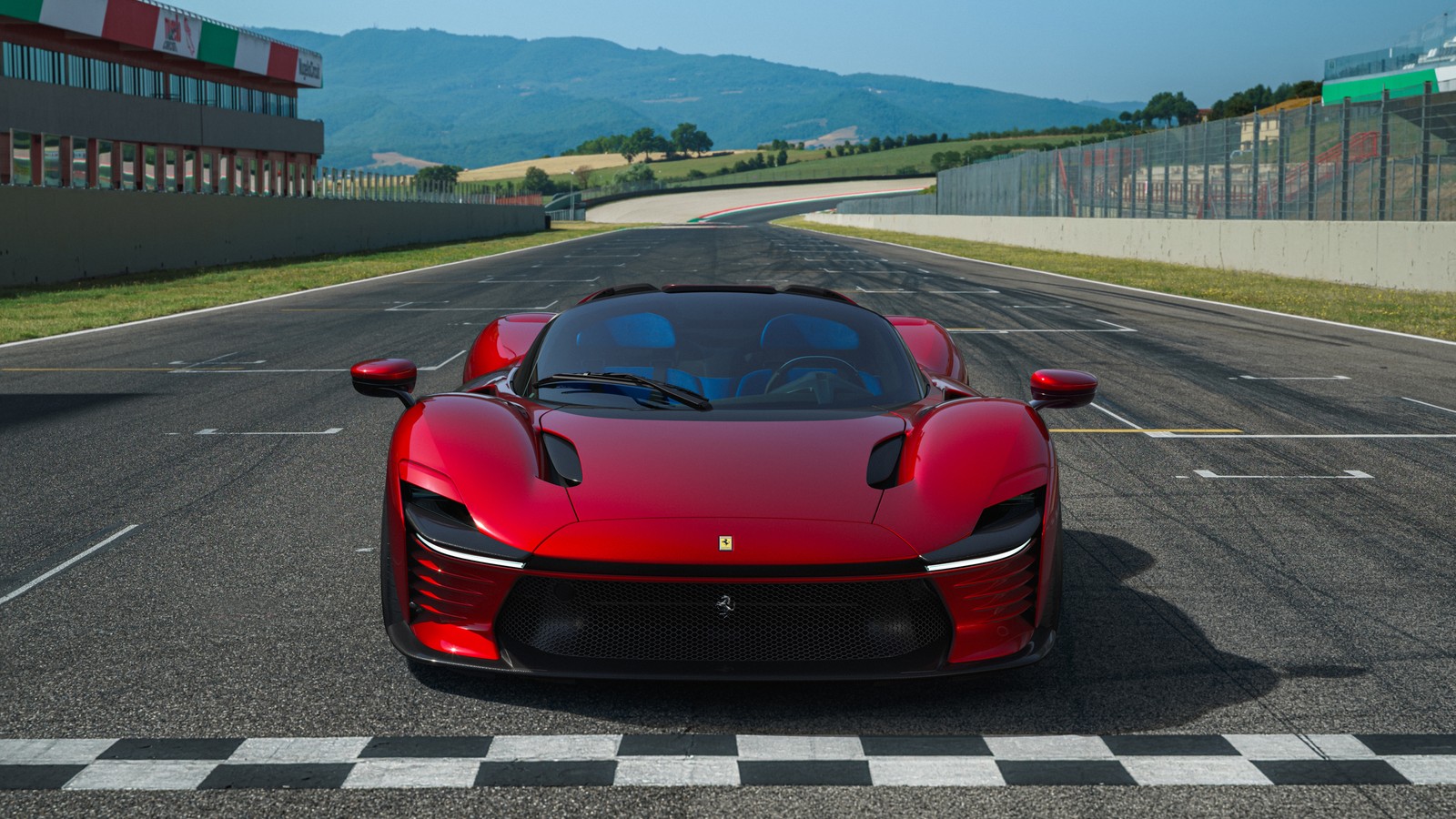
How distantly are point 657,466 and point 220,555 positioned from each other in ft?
9.00

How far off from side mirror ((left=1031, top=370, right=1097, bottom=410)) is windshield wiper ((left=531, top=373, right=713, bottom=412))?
1259 mm

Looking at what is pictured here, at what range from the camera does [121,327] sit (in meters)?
17.7

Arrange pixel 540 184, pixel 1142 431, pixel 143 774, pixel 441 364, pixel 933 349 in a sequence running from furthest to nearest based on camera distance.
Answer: pixel 540 184 → pixel 441 364 → pixel 1142 431 → pixel 933 349 → pixel 143 774

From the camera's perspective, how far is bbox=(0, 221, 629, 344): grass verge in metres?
18.3

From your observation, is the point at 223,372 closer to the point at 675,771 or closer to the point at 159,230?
the point at 675,771

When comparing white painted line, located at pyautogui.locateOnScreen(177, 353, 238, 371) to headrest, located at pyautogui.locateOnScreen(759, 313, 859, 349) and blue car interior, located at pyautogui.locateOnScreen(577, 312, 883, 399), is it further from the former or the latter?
headrest, located at pyautogui.locateOnScreen(759, 313, 859, 349)

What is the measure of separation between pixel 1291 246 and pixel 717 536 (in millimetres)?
25514

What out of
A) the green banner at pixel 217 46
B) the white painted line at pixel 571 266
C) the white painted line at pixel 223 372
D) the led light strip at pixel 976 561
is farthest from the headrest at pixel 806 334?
the green banner at pixel 217 46

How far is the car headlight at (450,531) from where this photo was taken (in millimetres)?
3914

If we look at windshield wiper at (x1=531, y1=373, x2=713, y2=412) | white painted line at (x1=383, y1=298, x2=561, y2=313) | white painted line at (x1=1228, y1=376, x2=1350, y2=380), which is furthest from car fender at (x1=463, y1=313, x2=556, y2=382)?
white painted line at (x1=383, y1=298, x2=561, y2=313)

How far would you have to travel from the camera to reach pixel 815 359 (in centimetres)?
520

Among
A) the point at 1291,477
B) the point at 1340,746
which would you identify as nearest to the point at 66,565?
the point at 1340,746

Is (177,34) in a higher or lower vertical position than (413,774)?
higher

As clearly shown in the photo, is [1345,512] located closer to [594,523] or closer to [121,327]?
[594,523]
